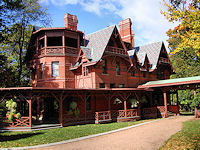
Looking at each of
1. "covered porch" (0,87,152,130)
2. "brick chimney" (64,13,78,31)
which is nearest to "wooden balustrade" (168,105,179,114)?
"covered porch" (0,87,152,130)

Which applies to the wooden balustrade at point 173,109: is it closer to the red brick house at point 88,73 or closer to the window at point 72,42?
the red brick house at point 88,73

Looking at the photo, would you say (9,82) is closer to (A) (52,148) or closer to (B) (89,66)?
(B) (89,66)

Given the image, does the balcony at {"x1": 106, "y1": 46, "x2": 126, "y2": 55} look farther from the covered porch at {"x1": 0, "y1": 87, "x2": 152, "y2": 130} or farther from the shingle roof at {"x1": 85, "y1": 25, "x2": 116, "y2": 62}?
the covered porch at {"x1": 0, "y1": 87, "x2": 152, "y2": 130}

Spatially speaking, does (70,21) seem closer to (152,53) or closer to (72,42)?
(72,42)

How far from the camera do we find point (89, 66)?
2284cm

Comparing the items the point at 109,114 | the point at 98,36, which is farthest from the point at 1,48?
the point at 109,114

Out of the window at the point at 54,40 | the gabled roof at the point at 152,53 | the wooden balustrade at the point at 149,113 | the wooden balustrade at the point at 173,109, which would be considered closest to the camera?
the wooden balustrade at the point at 149,113

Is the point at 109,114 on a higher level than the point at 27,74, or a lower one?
lower

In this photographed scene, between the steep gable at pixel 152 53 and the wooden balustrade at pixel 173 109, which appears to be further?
the steep gable at pixel 152 53

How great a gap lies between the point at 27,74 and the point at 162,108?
22.2 metres

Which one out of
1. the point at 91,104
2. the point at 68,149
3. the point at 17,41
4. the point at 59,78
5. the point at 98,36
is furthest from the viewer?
the point at 17,41

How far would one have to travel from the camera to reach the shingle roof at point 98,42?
22.7 metres

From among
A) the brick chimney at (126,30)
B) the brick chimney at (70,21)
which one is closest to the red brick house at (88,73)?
the brick chimney at (70,21)

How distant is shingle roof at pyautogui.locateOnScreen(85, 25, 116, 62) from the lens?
2265 cm
